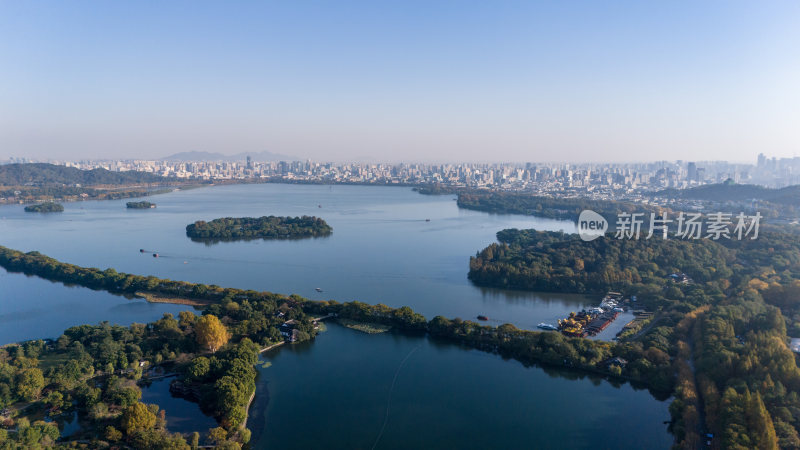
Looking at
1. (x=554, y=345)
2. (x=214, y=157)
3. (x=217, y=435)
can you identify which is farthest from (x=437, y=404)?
(x=214, y=157)

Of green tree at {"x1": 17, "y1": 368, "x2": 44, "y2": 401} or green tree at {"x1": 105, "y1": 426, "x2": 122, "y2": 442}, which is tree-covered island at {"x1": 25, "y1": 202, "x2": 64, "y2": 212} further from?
green tree at {"x1": 105, "y1": 426, "x2": 122, "y2": 442}

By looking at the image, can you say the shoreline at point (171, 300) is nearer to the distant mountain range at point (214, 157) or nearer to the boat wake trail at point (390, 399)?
the boat wake trail at point (390, 399)

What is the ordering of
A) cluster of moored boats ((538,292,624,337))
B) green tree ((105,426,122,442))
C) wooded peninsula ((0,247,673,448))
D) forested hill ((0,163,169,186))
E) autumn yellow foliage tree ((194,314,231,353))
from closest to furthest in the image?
green tree ((105,426,122,442)) < wooded peninsula ((0,247,673,448)) < autumn yellow foliage tree ((194,314,231,353)) < cluster of moored boats ((538,292,624,337)) < forested hill ((0,163,169,186))

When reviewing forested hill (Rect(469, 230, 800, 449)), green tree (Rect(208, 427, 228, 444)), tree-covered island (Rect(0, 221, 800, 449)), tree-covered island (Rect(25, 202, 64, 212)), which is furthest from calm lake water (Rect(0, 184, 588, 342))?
green tree (Rect(208, 427, 228, 444))

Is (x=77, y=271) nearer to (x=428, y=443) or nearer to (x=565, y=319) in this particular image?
(x=428, y=443)

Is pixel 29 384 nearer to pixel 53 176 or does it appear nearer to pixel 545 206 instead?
pixel 545 206

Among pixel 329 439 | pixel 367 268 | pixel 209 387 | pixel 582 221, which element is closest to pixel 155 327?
pixel 209 387

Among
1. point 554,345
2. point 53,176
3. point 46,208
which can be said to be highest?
point 53,176
